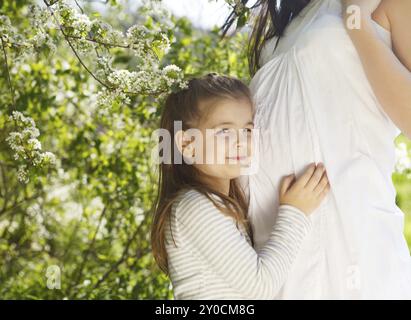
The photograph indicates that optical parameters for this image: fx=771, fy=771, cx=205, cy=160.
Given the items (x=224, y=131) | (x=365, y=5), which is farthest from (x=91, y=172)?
(x=365, y=5)

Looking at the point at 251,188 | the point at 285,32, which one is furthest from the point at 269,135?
the point at 285,32

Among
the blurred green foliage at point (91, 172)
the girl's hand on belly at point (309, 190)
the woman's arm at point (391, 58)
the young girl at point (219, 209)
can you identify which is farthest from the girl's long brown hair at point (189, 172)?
the blurred green foliage at point (91, 172)

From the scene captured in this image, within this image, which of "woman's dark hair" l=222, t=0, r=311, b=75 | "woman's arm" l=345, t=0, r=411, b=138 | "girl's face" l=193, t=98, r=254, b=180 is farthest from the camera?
"woman's dark hair" l=222, t=0, r=311, b=75

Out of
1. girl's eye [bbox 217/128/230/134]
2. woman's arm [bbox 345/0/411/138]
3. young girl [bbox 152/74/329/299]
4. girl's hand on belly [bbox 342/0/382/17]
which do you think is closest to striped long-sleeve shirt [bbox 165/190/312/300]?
young girl [bbox 152/74/329/299]

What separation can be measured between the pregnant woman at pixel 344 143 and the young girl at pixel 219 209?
43 mm

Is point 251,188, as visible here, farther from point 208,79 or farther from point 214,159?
point 208,79

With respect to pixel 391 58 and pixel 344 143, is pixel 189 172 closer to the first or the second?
pixel 344 143

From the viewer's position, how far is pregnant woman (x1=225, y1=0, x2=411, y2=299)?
5.58 feet

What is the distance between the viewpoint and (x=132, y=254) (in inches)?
142

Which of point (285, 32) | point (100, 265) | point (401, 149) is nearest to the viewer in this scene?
point (285, 32)

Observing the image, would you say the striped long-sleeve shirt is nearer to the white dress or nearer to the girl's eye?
the white dress

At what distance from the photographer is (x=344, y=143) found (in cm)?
175

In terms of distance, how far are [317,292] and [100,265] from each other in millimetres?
2029

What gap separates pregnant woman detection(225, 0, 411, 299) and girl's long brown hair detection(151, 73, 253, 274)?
2.5 inches
